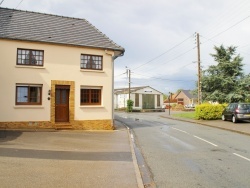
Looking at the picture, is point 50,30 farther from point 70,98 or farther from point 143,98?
point 143,98

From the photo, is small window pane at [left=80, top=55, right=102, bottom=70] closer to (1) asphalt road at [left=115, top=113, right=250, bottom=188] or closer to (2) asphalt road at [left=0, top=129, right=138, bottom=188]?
(1) asphalt road at [left=115, top=113, right=250, bottom=188]

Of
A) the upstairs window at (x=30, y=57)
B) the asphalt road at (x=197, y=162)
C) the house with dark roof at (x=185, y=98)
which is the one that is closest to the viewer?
the asphalt road at (x=197, y=162)

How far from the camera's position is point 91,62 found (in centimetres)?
2011

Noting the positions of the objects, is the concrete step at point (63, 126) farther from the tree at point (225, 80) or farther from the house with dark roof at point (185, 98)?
the house with dark roof at point (185, 98)

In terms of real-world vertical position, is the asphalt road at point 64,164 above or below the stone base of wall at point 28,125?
below

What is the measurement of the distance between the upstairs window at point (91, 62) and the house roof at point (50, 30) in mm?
798

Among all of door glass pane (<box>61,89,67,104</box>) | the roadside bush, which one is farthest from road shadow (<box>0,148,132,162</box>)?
the roadside bush

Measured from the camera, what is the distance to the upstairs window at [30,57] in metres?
18.0

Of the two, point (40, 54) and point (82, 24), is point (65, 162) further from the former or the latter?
point (82, 24)

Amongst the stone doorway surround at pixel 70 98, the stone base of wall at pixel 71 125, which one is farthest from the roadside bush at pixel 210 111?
the stone doorway surround at pixel 70 98

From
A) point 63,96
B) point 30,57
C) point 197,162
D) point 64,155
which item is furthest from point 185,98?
point 64,155

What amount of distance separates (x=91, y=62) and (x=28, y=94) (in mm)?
4613

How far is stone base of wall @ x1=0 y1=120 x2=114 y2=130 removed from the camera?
17.4 m

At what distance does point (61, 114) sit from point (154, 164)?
1071 centimetres
